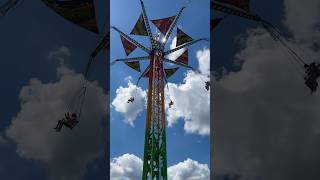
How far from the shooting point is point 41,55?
8.23m

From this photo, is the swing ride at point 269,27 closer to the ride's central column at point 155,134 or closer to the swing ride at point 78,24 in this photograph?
the swing ride at point 78,24

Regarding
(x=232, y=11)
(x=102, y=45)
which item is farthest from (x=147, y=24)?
(x=232, y=11)

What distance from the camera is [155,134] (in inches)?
745

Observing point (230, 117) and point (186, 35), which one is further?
point (186, 35)

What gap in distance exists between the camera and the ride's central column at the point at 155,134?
18.5 m

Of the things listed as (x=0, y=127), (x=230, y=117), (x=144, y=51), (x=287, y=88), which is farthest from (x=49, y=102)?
(x=144, y=51)

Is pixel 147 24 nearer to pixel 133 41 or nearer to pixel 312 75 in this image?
pixel 133 41

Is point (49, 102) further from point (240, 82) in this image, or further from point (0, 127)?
point (240, 82)

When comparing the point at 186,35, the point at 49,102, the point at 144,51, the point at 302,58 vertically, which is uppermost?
the point at 144,51

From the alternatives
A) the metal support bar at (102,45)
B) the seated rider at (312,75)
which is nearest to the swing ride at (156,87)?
the metal support bar at (102,45)

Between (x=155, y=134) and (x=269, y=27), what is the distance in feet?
37.8

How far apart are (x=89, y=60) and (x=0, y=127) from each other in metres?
2.02

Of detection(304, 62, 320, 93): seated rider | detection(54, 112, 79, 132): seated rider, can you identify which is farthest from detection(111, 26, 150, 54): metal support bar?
detection(304, 62, 320, 93): seated rider

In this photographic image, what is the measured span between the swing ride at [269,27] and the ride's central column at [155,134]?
10.5 m
